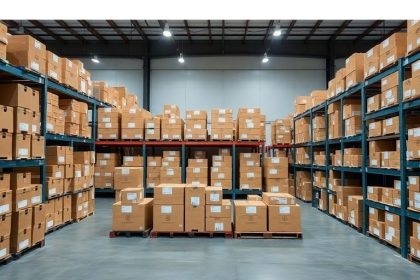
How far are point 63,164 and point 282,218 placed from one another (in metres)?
4.28

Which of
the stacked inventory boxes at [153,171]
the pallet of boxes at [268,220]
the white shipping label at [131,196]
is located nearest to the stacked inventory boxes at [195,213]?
the pallet of boxes at [268,220]

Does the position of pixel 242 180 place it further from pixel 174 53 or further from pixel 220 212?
pixel 174 53

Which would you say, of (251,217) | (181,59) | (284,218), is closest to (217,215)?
(251,217)

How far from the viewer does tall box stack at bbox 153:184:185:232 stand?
6.19 m

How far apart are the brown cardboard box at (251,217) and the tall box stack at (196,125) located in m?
4.78

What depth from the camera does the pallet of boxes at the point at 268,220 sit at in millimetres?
6129

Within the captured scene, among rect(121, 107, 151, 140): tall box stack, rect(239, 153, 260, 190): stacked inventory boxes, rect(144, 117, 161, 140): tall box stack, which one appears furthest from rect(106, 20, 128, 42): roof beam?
rect(239, 153, 260, 190): stacked inventory boxes

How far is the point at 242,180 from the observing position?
10414 mm

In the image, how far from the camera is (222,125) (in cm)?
1056

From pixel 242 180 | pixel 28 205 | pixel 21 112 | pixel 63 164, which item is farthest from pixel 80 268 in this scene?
pixel 242 180

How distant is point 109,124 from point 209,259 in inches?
284

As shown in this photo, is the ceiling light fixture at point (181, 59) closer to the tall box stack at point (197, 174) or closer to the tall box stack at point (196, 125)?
the tall box stack at point (196, 125)

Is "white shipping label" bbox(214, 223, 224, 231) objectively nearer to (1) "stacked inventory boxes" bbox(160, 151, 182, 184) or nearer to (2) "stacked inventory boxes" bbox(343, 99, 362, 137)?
(2) "stacked inventory boxes" bbox(343, 99, 362, 137)

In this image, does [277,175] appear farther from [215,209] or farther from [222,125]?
[215,209]
